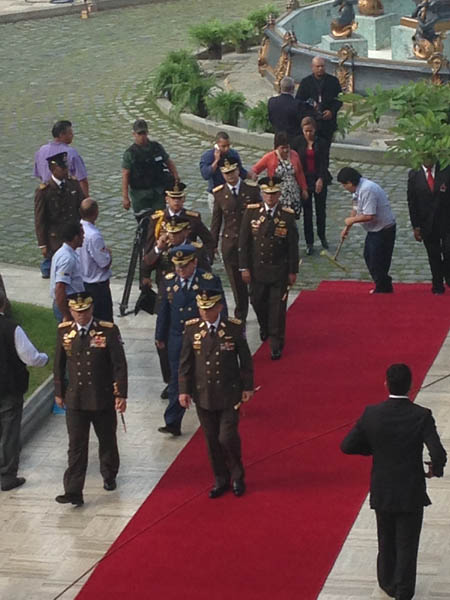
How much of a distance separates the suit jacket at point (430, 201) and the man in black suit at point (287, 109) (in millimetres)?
3167

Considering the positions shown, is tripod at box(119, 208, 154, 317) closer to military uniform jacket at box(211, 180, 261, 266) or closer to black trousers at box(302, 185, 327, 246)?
military uniform jacket at box(211, 180, 261, 266)

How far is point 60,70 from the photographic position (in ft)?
94.5

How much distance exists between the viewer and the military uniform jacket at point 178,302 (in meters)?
12.7

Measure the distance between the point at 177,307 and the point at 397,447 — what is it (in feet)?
11.3

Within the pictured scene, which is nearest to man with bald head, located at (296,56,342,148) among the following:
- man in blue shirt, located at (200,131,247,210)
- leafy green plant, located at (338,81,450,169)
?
man in blue shirt, located at (200,131,247,210)

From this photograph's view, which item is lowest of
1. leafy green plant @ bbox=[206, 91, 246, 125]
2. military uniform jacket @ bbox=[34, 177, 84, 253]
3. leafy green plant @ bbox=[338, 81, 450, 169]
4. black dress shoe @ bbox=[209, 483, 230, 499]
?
leafy green plant @ bbox=[206, 91, 246, 125]

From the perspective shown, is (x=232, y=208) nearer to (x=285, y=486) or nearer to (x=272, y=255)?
(x=272, y=255)

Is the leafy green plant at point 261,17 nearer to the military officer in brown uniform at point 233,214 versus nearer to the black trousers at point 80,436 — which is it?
the military officer in brown uniform at point 233,214

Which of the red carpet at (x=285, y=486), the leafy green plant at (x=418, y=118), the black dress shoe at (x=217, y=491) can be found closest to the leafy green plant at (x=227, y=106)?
the leafy green plant at (x=418, y=118)

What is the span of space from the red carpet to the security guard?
360 mm

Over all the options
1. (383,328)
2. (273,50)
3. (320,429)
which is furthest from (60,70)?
(320,429)

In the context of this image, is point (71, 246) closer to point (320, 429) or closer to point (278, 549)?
point (320, 429)

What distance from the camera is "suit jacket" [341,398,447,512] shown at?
9.79 m

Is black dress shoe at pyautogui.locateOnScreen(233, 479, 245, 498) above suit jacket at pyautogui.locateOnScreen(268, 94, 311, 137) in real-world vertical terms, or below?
below
